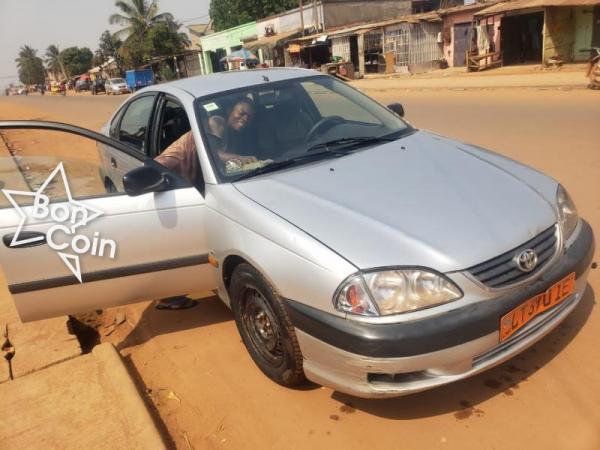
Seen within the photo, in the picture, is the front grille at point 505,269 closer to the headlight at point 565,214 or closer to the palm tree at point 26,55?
the headlight at point 565,214

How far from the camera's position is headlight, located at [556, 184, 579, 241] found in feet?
8.51

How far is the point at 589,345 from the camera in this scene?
2.81 meters

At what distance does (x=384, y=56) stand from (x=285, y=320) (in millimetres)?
27082

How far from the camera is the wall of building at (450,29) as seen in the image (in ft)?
81.1

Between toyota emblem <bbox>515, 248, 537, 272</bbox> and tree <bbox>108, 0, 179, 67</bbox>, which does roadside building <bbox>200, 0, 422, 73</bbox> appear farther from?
toyota emblem <bbox>515, 248, 537, 272</bbox>

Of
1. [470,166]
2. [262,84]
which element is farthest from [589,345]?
[262,84]

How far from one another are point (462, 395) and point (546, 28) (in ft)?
69.4

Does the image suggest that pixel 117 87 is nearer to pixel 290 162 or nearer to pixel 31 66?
pixel 290 162

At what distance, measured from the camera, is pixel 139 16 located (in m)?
48.3

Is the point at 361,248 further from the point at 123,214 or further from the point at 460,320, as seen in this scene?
the point at 123,214

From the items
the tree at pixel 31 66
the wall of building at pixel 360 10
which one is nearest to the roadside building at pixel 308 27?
the wall of building at pixel 360 10

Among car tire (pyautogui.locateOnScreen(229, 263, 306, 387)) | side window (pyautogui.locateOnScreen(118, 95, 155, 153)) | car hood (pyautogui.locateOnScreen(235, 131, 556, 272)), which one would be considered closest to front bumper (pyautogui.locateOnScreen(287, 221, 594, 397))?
car tire (pyautogui.locateOnScreen(229, 263, 306, 387))

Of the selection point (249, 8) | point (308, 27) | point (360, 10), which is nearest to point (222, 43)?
point (249, 8)

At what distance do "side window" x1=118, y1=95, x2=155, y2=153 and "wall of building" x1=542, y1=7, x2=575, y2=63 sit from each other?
19510 mm
